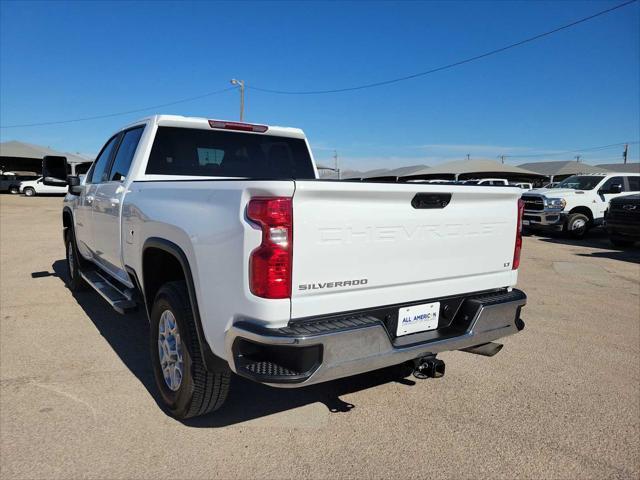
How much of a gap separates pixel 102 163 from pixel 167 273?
261 cm

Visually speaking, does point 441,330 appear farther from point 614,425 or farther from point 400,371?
point 614,425

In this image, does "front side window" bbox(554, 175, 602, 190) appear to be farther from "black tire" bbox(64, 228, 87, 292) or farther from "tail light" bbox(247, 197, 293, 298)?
"tail light" bbox(247, 197, 293, 298)

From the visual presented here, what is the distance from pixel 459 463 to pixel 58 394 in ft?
9.19

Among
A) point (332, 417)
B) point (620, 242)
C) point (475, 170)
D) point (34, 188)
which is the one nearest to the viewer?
point (332, 417)

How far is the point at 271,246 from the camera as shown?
2.17m

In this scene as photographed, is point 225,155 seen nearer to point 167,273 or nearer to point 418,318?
point 167,273

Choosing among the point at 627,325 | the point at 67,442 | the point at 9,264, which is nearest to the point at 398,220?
the point at 67,442

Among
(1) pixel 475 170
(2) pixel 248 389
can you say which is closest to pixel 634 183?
(2) pixel 248 389

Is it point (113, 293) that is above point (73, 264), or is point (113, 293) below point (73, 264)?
above

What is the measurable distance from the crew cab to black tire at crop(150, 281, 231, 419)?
13.7m

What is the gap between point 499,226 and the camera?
10.1 feet

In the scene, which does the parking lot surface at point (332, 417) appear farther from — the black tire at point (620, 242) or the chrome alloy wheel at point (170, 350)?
the black tire at point (620, 242)

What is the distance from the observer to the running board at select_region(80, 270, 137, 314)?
3.67m

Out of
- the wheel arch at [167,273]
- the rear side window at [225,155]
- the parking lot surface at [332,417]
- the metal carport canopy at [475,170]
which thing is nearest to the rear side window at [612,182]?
the parking lot surface at [332,417]
